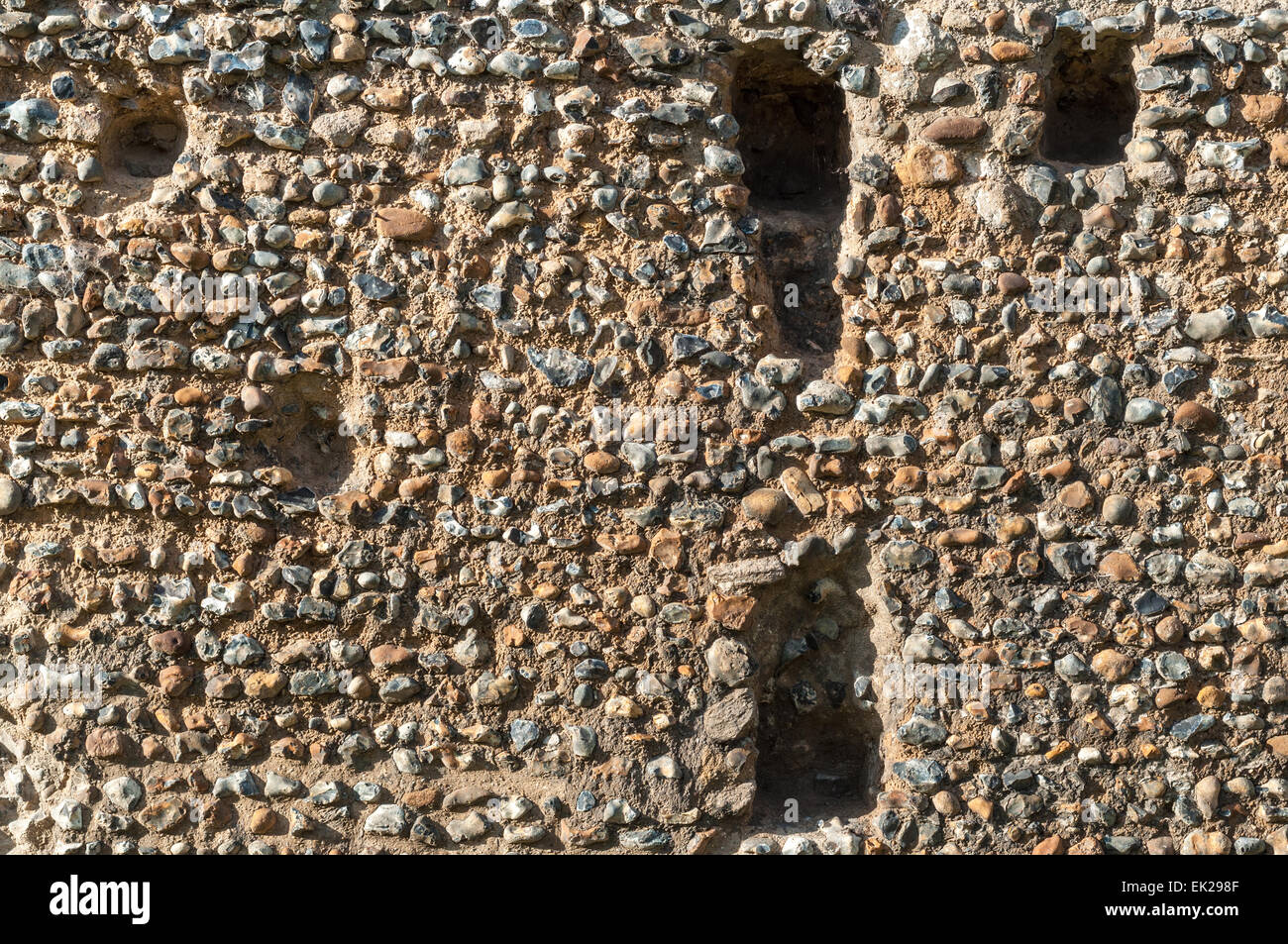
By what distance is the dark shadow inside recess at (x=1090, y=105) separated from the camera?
368cm

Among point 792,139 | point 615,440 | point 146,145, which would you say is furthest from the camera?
point 792,139

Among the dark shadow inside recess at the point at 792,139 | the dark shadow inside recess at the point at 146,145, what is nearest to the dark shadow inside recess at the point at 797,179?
the dark shadow inside recess at the point at 792,139

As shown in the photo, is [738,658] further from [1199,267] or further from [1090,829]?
[1199,267]

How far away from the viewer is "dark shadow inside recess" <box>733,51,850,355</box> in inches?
145

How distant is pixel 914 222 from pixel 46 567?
2668 millimetres

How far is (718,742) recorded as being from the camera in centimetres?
349

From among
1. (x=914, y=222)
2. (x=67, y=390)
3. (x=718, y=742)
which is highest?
(x=914, y=222)

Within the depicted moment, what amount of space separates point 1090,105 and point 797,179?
2.99 ft

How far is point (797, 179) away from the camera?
3.89 meters

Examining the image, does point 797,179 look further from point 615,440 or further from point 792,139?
point 615,440

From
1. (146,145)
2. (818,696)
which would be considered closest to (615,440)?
(818,696)

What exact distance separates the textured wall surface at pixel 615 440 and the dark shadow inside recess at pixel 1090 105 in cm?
10

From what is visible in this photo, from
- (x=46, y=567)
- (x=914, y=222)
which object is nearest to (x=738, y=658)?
(x=914, y=222)

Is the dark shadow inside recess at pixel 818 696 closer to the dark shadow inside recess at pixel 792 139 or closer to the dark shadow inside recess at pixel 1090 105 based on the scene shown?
the dark shadow inside recess at pixel 792 139
